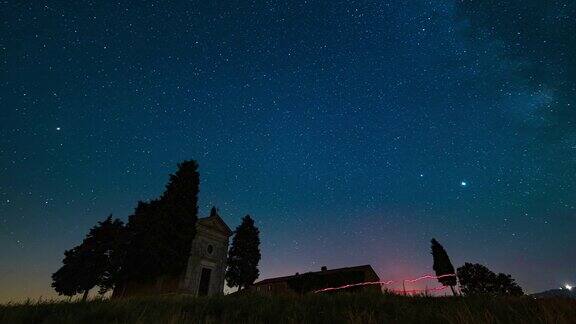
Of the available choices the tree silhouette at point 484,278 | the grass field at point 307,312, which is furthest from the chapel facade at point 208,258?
the tree silhouette at point 484,278

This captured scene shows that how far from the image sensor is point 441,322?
4508 mm

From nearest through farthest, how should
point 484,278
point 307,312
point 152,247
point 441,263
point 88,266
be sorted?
1. point 307,312
2. point 152,247
3. point 88,266
4. point 441,263
5. point 484,278

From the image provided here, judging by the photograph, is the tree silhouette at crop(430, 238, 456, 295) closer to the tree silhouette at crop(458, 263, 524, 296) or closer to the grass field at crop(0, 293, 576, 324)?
the tree silhouette at crop(458, 263, 524, 296)

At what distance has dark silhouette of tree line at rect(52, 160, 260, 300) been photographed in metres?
26.5

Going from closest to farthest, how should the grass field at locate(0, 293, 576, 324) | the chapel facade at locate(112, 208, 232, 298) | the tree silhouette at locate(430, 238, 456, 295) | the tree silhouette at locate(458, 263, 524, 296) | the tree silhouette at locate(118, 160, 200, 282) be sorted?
1. the grass field at locate(0, 293, 576, 324)
2. the tree silhouette at locate(118, 160, 200, 282)
3. the chapel facade at locate(112, 208, 232, 298)
4. the tree silhouette at locate(430, 238, 456, 295)
5. the tree silhouette at locate(458, 263, 524, 296)

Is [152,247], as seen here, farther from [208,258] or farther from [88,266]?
[88,266]

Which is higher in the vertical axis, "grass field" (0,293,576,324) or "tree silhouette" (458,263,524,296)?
"tree silhouette" (458,263,524,296)

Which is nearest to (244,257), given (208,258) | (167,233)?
(208,258)

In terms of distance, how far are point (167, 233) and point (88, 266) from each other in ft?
60.2

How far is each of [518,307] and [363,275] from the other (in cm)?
3823

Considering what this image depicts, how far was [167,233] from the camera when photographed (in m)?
27.1

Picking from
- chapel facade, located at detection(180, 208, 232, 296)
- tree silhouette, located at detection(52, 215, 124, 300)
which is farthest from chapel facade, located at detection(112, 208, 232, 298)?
tree silhouette, located at detection(52, 215, 124, 300)

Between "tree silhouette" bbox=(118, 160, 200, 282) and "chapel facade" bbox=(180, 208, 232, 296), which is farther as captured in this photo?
"chapel facade" bbox=(180, 208, 232, 296)

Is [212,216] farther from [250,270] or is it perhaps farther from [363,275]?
[363,275]
